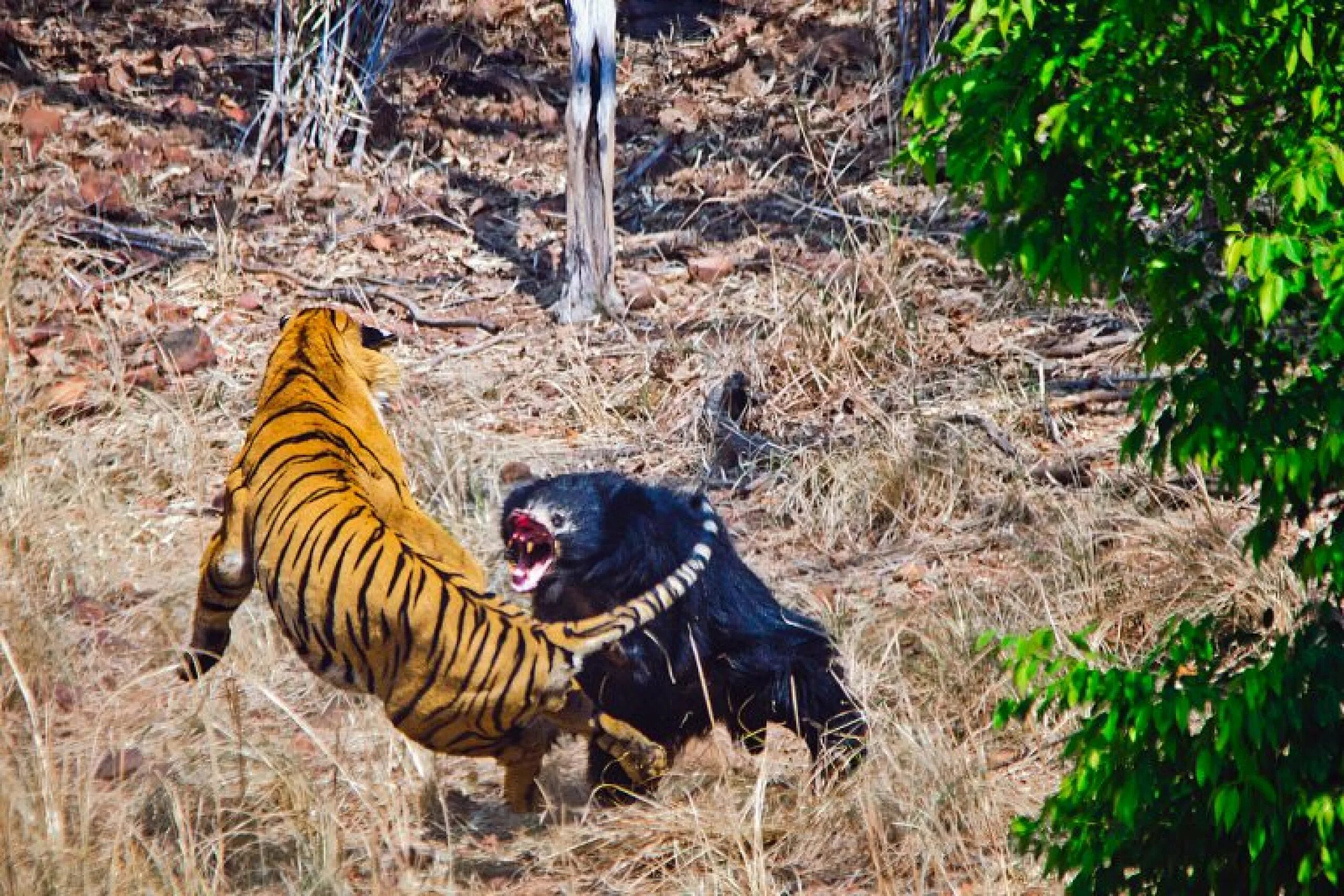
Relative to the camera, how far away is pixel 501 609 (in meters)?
4.09

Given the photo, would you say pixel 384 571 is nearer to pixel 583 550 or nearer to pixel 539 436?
pixel 583 550

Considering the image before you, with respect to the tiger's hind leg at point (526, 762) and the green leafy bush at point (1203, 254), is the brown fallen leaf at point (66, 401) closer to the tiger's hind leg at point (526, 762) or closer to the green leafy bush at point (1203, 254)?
the tiger's hind leg at point (526, 762)

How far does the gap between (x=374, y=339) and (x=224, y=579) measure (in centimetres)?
87

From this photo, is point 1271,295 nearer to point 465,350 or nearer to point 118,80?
point 465,350

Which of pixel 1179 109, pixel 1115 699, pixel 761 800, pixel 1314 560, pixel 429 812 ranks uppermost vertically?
pixel 1179 109

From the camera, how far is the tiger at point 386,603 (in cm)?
399

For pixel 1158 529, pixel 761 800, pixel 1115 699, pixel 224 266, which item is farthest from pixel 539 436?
pixel 1115 699

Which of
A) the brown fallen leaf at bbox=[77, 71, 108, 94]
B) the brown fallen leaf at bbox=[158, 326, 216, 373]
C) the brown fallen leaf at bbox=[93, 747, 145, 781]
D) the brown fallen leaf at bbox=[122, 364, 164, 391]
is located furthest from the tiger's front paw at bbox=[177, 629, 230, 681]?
the brown fallen leaf at bbox=[77, 71, 108, 94]

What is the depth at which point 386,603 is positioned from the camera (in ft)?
13.0

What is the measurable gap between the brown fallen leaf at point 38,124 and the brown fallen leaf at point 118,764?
6529 mm

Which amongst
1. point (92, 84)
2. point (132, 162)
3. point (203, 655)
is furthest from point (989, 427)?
point (92, 84)

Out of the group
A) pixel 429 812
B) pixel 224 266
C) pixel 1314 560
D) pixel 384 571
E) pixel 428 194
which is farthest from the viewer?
pixel 428 194

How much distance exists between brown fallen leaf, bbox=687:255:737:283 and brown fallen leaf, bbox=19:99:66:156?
14.2ft

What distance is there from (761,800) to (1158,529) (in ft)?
6.62
